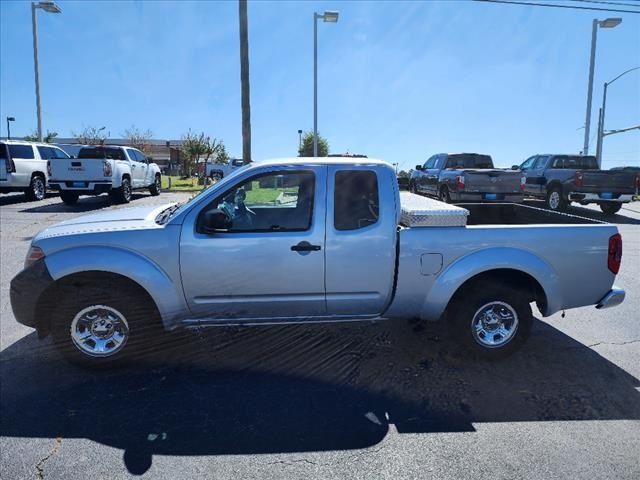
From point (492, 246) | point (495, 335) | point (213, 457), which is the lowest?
point (213, 457)

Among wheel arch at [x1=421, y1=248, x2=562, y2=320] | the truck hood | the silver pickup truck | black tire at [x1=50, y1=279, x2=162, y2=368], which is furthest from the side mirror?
wheel arch at [x1=421, y1=248, x2=562, y2=320]

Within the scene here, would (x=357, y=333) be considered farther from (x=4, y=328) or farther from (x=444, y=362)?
(x=4, y=328)

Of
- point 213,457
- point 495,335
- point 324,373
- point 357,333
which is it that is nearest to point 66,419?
point 213,457

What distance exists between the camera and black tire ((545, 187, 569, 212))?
52.4 feet

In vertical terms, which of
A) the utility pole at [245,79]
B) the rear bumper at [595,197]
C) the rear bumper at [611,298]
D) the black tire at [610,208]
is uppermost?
the utility pole at [245,79]

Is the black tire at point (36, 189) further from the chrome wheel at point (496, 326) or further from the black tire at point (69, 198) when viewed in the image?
the chrome wheel at point (496, 326)

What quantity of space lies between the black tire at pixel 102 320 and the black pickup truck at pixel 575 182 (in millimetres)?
14992

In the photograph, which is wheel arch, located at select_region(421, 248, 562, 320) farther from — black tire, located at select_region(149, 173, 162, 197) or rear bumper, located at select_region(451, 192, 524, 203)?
black tire, located at select_region(149, 173, 162, 197)

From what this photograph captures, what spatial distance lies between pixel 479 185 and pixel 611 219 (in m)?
4.83

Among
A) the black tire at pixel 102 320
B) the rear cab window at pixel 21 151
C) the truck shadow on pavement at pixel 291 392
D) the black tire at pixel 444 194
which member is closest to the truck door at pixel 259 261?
the black tire at pixel 102 320

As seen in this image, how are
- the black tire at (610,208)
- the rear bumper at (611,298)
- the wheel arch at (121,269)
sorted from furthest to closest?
the black tire at (610,208) → the rear bumper at (611,298) → the wheel arch at (121,269)

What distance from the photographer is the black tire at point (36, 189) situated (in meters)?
16.5

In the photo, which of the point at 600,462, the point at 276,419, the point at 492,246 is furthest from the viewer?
the point at 492,246

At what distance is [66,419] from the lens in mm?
3334
